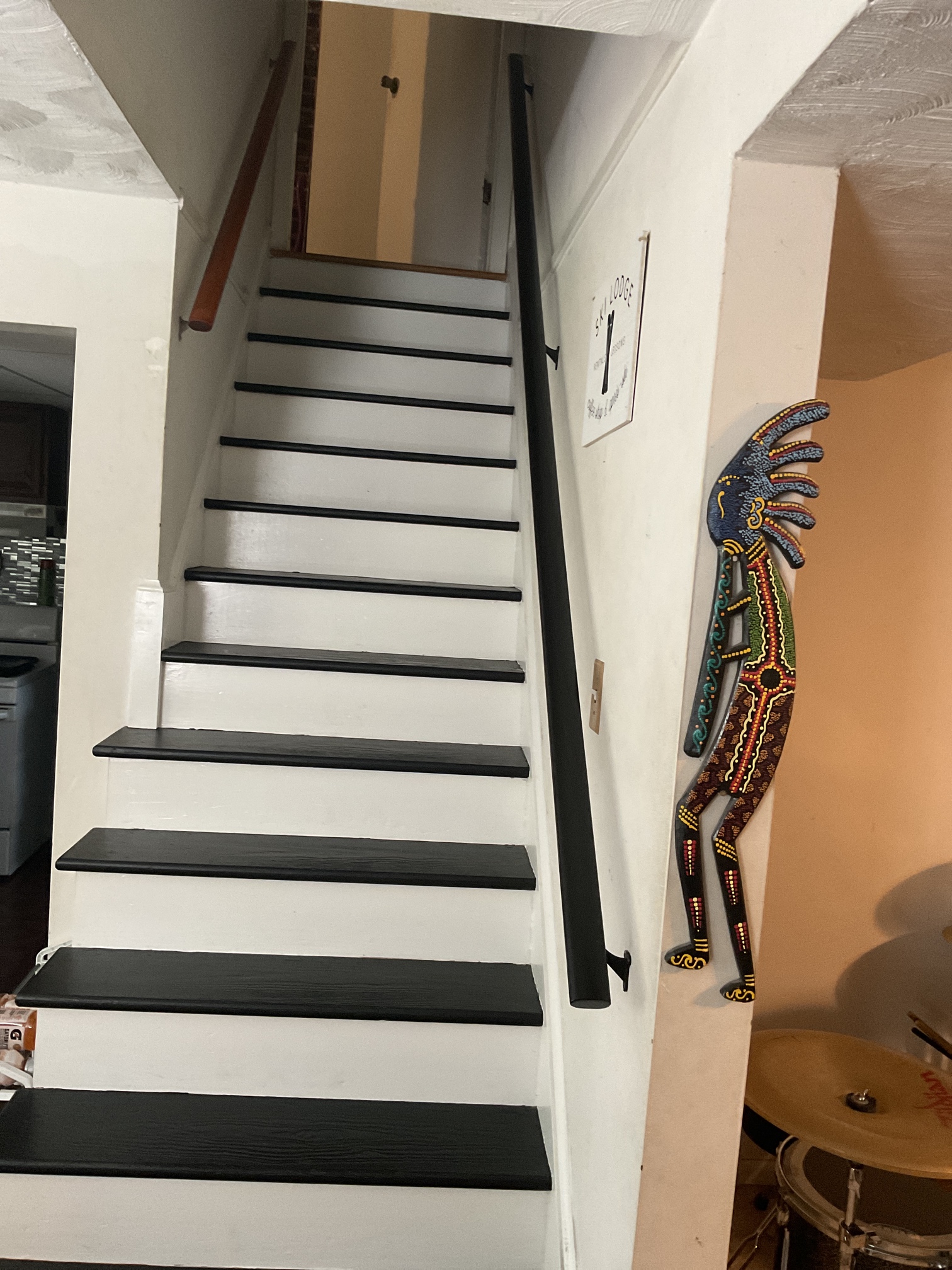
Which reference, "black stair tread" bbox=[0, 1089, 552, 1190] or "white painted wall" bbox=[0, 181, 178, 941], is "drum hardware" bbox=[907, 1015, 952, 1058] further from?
"white painted wall" bbox=[0, 181, 178, 941]

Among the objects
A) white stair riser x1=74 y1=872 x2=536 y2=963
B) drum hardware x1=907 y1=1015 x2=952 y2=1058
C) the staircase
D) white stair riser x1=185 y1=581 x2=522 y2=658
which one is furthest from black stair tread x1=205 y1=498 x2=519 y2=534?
drum hardware x1=907 y1=1015 x2=952 y2=1058

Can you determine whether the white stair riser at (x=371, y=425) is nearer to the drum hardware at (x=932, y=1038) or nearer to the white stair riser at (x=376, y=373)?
the white stair riser at (x=376, y=373)

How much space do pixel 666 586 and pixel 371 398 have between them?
5.95 feet

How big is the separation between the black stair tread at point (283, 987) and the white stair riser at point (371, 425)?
1.60 meters

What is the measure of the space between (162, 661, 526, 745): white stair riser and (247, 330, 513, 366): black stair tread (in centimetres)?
130

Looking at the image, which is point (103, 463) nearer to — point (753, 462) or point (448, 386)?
point (448, 386)

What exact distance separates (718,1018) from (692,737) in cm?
40

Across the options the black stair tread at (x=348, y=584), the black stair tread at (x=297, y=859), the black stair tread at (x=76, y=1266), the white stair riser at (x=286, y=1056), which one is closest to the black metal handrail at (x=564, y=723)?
the black stair tread at (x=297, y=859)

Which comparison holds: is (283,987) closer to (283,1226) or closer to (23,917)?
(283,1226)

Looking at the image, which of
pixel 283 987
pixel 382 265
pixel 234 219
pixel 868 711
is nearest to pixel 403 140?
pixel 382 265

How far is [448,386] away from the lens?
121 inches

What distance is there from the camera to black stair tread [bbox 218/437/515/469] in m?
2.68

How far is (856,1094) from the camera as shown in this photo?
6.38ft

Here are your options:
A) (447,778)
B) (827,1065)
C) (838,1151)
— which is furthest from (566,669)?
(827,1065)
